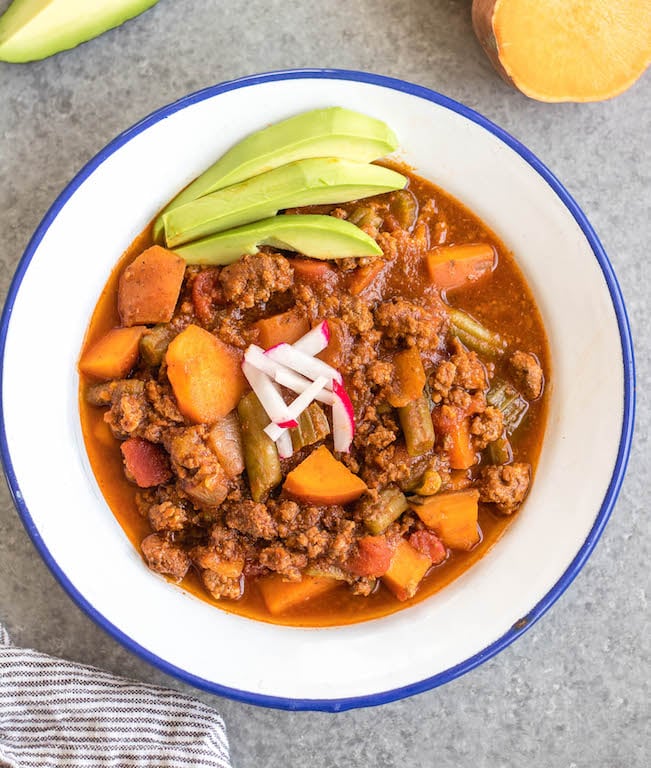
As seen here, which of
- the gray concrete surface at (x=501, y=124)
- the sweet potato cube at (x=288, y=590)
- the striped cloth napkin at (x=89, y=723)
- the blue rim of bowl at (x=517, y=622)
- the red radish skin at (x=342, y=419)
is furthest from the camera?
the gray concrete surface at (x=501, y=124)

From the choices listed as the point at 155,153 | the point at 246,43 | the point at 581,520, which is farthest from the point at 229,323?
the point at 581,520

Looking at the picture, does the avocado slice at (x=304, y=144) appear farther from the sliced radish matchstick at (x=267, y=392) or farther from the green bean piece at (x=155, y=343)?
the sliced radish matchstick at (x=267, y=392)

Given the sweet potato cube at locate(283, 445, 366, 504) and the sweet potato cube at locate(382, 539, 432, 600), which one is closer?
the sweet potato cube at locate(283, 445, 366, 504)

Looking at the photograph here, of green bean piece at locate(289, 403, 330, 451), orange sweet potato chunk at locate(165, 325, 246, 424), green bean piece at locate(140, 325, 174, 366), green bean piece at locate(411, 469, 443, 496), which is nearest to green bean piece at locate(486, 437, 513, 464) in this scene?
green bean piece at locate(411, 469, 443, 496)

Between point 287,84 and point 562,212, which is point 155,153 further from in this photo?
point 562,212

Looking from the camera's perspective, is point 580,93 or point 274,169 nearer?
point 274,169

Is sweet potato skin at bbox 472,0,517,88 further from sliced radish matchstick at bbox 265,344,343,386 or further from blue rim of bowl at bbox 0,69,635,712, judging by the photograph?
sliced radish matchstick at bbox 265,344,343,386

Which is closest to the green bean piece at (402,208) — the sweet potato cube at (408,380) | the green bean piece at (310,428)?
the sweet potato cube at (408,380)
